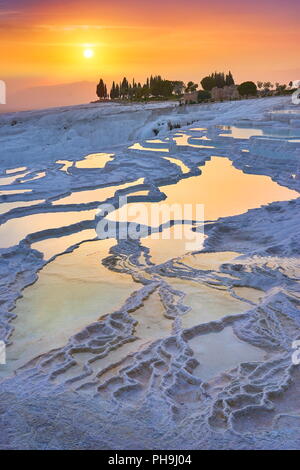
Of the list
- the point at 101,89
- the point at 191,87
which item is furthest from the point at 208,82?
the point at 101,89

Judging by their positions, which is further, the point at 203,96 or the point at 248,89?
the point at 203,96

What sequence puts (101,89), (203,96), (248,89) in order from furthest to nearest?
(101,89)
(203,96)
(248,89)

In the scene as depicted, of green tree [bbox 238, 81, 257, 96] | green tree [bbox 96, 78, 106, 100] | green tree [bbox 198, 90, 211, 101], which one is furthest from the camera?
green tree [bbox 96, 78, 106, 100]

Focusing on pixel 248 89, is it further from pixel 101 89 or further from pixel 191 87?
pixel 101 89

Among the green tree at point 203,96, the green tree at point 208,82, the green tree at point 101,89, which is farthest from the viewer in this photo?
the green tree at point 101,89

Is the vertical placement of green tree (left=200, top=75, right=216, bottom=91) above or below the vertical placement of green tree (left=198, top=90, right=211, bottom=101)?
above

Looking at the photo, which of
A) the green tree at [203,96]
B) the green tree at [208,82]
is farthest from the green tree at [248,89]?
the green tree at [208,82]

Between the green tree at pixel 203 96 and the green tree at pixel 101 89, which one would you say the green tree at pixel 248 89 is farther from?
the green tree at pixel 101 89

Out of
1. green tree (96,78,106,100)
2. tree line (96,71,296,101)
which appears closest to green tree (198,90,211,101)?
tree line (96,71,296,101)

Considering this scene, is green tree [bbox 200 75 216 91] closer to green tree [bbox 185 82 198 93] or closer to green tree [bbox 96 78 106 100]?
green tree [bbox 185 82 198 93]

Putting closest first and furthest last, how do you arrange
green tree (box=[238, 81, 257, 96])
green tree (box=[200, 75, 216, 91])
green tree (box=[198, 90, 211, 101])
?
green tree (box=[238, 81, 257, 96]), green tree (box=[198, 90, 211, 101]), green tree (box=[200, 75, 216, 91])

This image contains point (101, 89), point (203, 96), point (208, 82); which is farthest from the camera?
point (101, 89)
